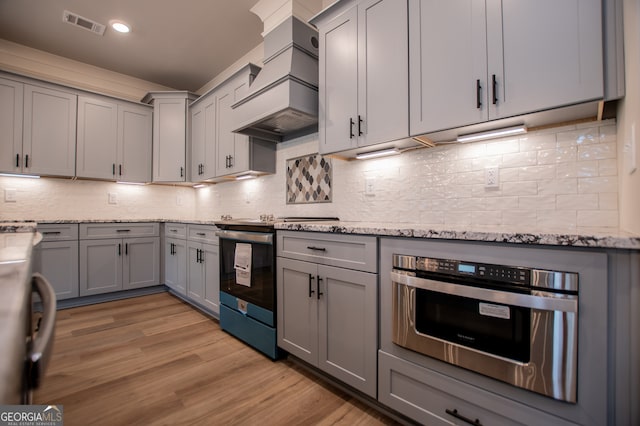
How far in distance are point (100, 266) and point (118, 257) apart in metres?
0.20

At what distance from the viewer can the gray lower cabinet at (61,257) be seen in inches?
125

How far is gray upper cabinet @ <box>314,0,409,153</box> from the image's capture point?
5.82 feet

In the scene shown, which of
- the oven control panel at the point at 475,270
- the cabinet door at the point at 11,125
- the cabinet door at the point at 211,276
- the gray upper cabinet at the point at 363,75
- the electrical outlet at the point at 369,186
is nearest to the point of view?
the oven control panel at the point at 475,270

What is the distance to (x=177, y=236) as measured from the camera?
3535 mm

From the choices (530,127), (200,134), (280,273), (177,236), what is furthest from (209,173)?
(530,127)

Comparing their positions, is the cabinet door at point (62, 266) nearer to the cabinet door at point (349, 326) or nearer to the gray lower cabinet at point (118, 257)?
the gray lower cabinet at point (118, 257)

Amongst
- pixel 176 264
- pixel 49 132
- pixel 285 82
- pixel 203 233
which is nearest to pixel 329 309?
pixel 285 82

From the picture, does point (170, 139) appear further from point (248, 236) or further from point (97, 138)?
point (248, 236)

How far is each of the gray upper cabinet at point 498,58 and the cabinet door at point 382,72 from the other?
65 millimetres

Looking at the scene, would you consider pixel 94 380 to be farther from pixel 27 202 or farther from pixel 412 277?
pixel 27 202

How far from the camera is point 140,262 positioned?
377cm

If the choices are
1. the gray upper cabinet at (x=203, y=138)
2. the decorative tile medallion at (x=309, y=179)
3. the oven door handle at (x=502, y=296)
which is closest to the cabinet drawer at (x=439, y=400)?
the oven door handle at (x=502, y=296)

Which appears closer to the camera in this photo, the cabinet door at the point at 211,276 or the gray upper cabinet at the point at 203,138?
the cabinet door at the point at 211,276

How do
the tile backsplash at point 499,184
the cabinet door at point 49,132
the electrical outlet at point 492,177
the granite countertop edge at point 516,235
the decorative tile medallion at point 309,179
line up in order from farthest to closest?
the cabinet door at point 49,132 < the decorative tile medallion at point 309,179 < the electrical outlet at point 492,177 < the tile backsplash at point 499,184 < the granite countertop edge at point 516,235
